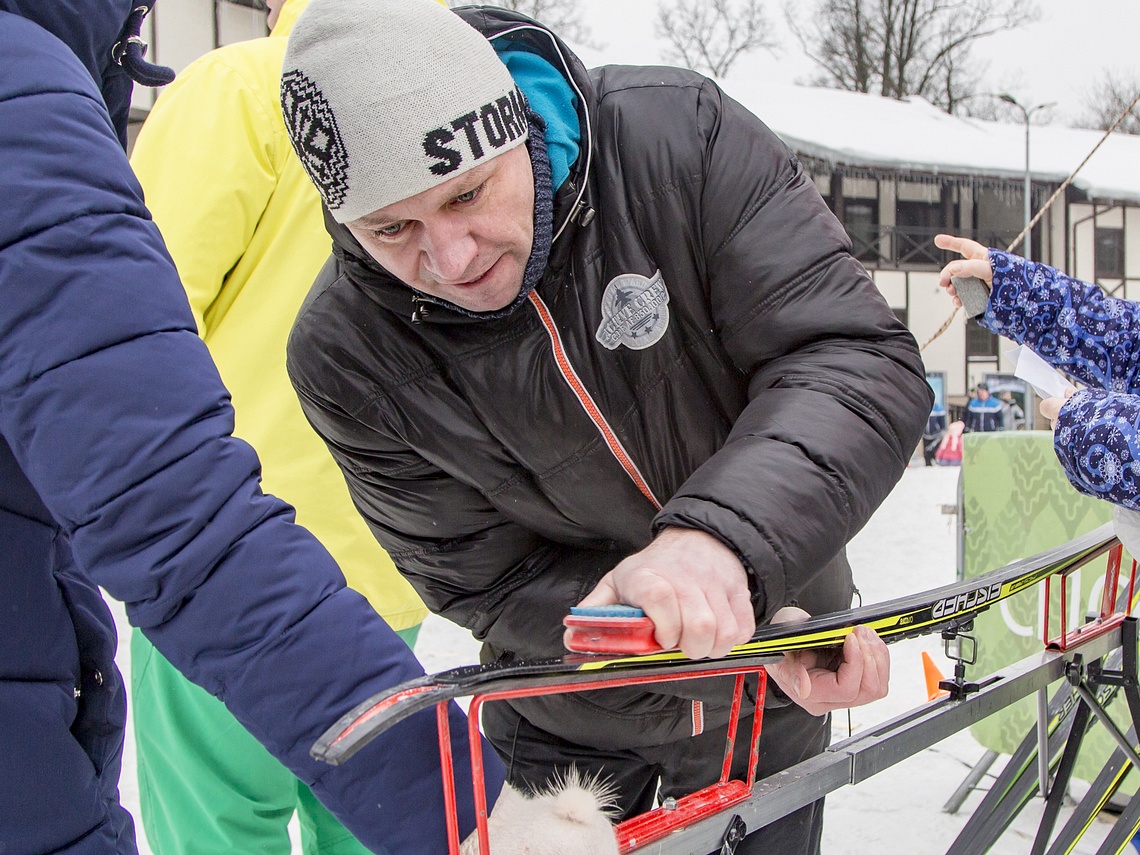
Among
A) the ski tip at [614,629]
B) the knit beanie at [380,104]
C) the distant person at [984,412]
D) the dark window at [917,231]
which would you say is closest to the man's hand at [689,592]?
the ski tip at [614,629]

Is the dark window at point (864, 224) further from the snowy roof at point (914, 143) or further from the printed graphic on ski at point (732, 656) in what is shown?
the printed graphic on ski at point (732, 656)

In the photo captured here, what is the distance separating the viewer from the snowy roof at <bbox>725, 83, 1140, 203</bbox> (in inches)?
712

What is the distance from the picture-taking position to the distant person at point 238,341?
1959mm

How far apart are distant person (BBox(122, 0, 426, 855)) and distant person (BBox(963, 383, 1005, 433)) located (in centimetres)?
1541

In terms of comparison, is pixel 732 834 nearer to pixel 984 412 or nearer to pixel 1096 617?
pixel 1096 617

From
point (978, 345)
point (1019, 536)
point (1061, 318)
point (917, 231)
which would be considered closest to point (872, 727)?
point (1061, 318)

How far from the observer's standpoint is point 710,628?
2.78 feet

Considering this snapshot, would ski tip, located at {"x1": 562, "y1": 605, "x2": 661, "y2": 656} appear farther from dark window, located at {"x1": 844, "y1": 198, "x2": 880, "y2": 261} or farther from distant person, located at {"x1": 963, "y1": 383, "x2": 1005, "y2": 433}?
dark window, located at {"x1": 844, "y1": 198, "x2": 880, "y2": 261}

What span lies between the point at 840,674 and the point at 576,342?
0.52 metres

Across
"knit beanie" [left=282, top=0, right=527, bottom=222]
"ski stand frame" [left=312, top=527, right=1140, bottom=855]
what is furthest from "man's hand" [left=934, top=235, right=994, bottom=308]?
"knit beanie" [left=282, top=0, right=527, bottom=222]

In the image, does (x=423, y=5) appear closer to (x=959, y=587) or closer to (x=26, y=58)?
(x=26, y=58)

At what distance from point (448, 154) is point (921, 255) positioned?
20.2m

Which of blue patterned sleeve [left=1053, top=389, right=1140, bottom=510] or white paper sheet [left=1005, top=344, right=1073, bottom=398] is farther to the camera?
white paper sheet [left=1005, top=344, right=1073, bottom=398]

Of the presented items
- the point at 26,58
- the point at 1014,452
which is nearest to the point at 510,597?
the point at 26,58
